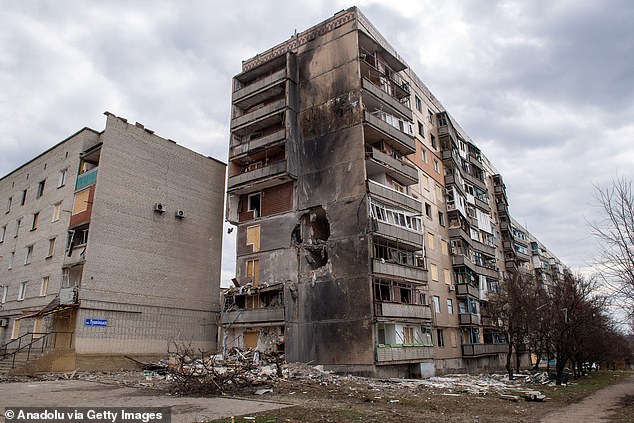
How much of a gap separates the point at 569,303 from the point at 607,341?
2293 cm

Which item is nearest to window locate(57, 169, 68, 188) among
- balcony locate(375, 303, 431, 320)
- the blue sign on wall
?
the blue sign on wall

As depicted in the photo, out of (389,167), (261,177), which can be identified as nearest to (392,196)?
(389,167)

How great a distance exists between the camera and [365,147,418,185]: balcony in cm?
3178

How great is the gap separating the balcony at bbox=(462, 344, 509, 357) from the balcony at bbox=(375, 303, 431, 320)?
9.34 metres

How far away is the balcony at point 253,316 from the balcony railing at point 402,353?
22.0 ft

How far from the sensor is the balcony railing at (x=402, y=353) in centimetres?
2668

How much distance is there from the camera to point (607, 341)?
4762cm

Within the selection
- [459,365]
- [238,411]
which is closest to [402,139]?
[459,365]

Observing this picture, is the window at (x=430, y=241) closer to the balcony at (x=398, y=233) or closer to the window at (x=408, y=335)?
the balcony at (x=398, y=233)

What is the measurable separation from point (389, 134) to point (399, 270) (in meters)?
10.2

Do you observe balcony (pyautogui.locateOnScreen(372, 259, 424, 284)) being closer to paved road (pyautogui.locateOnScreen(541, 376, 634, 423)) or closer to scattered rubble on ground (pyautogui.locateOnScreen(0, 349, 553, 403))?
scattered rubble on ground (pyautogui.locateOnScreen(0, 349, 553, 403))

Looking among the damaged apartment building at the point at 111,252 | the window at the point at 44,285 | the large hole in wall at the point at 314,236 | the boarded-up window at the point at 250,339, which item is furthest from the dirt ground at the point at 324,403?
the window at the point at 44,285

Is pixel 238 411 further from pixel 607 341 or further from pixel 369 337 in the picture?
pixel 607 341

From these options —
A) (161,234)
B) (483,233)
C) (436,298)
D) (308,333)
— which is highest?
(483,233)
